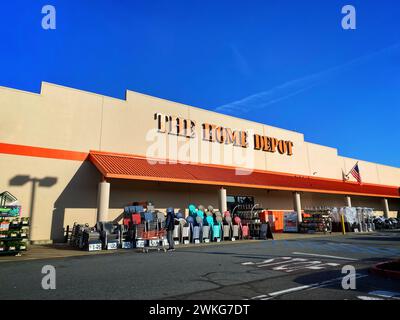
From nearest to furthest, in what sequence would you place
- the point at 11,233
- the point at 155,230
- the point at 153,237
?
1. the point at 11,233
2. the point at 153,237
3. the point at 155,230

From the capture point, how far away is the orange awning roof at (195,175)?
66.0ft

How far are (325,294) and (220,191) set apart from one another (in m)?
18.4

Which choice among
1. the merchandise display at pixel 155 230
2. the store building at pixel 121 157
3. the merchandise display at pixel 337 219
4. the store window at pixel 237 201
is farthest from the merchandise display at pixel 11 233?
the merchandise display at pixel 337 219

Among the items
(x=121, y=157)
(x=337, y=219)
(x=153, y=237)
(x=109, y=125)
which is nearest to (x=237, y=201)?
(x=337, y=219)

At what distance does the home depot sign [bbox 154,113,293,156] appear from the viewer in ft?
84.2

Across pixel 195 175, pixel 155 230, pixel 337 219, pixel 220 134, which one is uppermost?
pixel 220 134

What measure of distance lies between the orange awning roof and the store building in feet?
0.29

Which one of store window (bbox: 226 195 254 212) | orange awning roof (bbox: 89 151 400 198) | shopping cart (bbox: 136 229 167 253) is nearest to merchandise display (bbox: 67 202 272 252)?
shopping cart (bbox: 136 229 167 253)

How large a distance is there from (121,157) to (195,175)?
552 centimetres

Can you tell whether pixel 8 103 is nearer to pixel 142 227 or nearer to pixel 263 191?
pixel 142 227

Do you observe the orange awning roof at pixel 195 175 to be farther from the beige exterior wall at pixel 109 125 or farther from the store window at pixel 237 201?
the store window at pixel 237 201

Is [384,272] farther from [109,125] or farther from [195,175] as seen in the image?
[109,125]

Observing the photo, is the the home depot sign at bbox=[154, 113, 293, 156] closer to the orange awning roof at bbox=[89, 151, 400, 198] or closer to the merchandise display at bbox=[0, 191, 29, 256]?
the orange awning roof at bbox=[89, 151, 400, 198]

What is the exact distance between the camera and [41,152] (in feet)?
64.8
